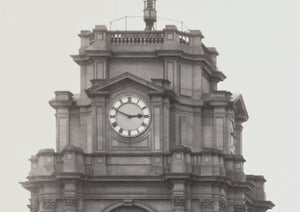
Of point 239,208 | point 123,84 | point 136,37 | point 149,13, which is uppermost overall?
point 149,13

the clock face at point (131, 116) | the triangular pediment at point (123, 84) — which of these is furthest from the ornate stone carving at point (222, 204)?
the triangular pediment at point (123, 84)

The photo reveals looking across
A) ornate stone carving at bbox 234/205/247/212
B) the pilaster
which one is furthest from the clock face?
ornate stone carving at bbox 234/205/247/212

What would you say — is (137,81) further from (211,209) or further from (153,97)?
(211,209)

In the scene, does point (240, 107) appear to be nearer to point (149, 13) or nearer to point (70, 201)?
point (149, 13)

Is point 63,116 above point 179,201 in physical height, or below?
above

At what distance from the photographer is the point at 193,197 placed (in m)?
105

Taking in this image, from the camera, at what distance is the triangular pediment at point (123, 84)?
10512 centimetres

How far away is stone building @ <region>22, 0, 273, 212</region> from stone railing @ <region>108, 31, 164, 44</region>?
0.05m

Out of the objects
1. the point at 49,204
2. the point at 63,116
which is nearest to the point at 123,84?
the point at 63,116

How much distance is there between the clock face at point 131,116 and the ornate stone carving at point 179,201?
4175mm

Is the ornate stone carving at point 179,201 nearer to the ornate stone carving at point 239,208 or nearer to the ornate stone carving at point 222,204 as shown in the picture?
the ornate stone carving at point 222,204

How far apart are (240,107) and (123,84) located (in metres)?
9.45

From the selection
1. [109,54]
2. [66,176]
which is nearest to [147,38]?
[109,54]

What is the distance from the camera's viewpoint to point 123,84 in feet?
346
